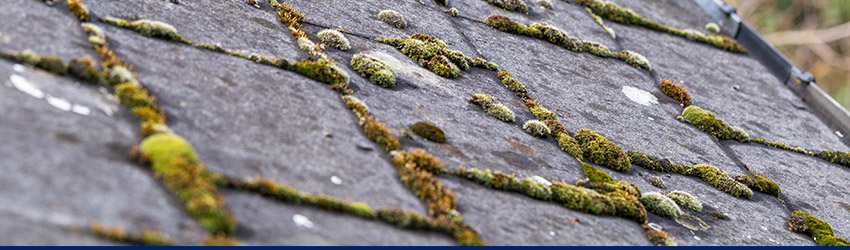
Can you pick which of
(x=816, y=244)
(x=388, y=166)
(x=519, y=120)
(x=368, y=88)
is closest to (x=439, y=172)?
(x=388, y=166)

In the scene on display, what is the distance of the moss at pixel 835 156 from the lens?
13766mm

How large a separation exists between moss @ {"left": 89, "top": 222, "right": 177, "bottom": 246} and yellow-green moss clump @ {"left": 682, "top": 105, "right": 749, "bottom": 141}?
1038 cm

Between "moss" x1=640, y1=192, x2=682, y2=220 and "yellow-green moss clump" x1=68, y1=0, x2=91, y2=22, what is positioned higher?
"yellow-green moss clump" x1=68, y1=0, x2=91, y2=22

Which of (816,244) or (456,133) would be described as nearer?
(456,133)

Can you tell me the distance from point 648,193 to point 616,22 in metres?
8.62

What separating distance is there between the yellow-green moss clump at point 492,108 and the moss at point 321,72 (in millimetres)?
2207

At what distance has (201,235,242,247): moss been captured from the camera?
17.6ft

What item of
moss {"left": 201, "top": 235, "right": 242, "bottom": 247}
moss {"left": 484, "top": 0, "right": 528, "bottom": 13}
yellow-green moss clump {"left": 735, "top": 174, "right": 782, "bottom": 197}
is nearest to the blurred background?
moss {"left": 484, "top": 0, "right": 528, "bottom": 13}

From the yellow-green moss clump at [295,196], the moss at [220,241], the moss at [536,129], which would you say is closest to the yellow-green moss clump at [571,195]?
the moss at [536,129]

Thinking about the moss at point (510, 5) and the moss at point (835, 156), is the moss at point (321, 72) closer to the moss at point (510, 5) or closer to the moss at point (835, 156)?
the moss at point (510, 5)

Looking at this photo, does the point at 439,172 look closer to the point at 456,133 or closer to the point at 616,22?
the point at 456,133

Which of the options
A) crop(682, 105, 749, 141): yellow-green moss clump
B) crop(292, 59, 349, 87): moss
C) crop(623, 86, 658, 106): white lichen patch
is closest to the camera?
crop(292, 59, 349, 87): moss

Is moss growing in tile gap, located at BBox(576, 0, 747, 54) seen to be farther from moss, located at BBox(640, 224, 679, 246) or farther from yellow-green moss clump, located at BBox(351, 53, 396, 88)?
moss, located at BBox(640, 224, 679, 246)

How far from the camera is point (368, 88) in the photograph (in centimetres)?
962
